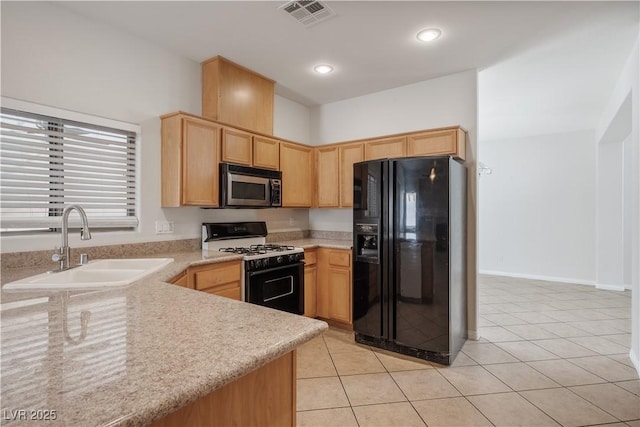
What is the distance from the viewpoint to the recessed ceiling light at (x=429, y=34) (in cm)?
253

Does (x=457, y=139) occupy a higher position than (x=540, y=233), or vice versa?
(x=457, y=139)

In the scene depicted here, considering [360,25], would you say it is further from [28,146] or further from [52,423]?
[52,423]

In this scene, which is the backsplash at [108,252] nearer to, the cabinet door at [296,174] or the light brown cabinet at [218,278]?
the light brown cabinet at [218,278]

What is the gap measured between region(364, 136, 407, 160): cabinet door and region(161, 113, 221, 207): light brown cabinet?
5.55ft

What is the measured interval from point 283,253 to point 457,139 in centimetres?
205

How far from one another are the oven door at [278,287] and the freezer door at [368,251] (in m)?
0.58

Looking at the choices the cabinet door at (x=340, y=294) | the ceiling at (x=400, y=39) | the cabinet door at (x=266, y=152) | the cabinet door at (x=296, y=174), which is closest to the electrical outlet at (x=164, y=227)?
the cabinet door at (x=266, y=152)

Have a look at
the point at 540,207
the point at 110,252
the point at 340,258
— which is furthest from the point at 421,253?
A: the point at 540,207

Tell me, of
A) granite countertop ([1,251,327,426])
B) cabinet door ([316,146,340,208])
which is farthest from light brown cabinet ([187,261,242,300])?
cabinet door ([316,146,340,208])

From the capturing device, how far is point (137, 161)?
2.66m

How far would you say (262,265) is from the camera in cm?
287

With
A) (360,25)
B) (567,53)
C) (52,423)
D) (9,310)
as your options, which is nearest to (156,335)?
(52,423)

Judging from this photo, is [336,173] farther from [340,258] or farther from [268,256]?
[268,256]

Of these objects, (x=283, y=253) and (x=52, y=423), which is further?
(x=283, y=253)
